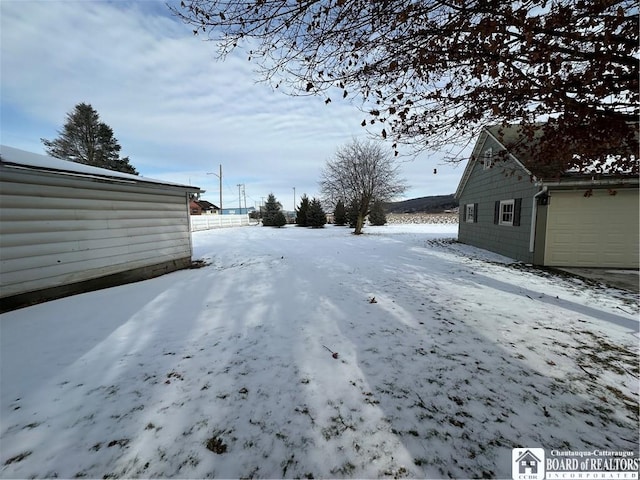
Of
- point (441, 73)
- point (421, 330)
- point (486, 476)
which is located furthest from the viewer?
point (421, 330)

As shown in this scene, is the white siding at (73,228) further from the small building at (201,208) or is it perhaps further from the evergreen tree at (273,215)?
the small building at (201,208)

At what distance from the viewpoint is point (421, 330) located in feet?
11.9

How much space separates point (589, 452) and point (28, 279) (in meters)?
7.63

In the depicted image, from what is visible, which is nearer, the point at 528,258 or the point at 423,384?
the point at 423,384

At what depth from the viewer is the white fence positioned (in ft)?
81.7

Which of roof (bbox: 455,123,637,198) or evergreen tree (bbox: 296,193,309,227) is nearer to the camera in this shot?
roof (bbox: 455,123,637,198)

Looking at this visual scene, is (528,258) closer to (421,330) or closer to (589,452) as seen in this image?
(421,330)

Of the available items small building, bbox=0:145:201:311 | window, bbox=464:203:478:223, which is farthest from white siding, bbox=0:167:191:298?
window, bbox=464:203:478:223

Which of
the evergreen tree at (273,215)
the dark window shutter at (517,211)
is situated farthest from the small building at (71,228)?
the evergreen tree at (273,215)

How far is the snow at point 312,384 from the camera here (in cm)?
180

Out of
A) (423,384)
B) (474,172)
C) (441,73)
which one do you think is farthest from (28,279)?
(474,172)

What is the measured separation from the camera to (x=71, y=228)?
5316 mm

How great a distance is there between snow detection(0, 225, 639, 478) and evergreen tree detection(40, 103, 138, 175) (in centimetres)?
2179

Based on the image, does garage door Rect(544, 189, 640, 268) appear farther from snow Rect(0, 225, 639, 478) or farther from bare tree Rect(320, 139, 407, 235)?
bare tree Rect(320, 139, 407, 235)
